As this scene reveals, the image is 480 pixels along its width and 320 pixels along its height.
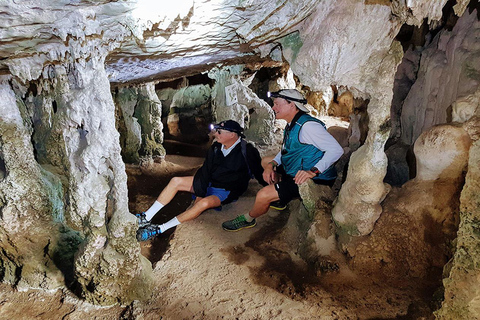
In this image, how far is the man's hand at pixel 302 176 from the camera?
11.9 feet

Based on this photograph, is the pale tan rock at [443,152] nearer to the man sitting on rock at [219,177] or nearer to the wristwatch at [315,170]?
the wristwatch at [315,170]

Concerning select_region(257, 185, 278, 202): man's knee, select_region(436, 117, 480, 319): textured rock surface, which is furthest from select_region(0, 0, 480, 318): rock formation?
select_region(257, 185, 278, 202): man's knee

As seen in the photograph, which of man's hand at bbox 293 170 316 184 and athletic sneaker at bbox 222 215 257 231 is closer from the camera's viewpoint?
man's hand at bbox 293 170 316 184

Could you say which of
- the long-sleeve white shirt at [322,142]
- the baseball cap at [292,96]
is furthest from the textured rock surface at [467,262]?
the baseball cap at [292,96]

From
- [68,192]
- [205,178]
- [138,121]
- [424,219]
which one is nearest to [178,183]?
[205,178]

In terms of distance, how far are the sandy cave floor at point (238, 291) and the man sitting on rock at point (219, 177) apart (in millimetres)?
346

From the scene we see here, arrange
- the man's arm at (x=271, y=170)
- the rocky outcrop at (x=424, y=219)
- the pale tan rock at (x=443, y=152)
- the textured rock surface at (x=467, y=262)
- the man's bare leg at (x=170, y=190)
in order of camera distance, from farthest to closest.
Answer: the man's bare leg at (x=170, y=190), the man's arm at (x=271, y=170), the rocky outcrop at (x=424, y=219), the pale tan rock at (x=443, y=152), the textured rock surface at (x=467, y=262)

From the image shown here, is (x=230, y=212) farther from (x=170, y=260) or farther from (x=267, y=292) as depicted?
(x=267, y=292)

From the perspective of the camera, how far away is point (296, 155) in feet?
12.7

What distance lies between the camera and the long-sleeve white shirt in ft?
12.0

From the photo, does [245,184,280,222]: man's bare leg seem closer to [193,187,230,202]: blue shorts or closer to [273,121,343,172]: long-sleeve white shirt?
[193,187,230,202]: blue shorts

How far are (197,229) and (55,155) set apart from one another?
6.91ft

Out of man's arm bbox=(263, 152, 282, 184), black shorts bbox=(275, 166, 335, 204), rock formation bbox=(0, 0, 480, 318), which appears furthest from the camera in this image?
man's arm bbox=(263, 152, 282, 184)

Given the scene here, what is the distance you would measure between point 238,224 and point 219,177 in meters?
0.72
